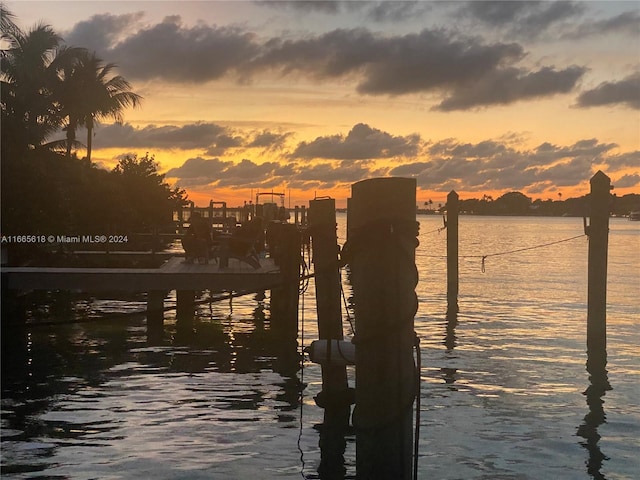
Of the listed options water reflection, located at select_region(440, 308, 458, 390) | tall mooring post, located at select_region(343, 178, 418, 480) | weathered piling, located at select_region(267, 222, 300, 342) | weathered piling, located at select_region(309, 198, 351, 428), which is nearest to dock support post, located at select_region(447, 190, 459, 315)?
water reflection, located at select_region(440, 308, 458, 390)

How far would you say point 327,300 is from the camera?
11.8m

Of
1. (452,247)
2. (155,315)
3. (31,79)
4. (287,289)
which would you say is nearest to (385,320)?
(287,289)

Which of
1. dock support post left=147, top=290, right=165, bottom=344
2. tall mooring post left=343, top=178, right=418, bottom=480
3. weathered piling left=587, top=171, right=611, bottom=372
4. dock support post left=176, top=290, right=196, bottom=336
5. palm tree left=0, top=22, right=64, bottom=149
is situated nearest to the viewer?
tall mooring post left=343, top=178, right=418, bottom=480

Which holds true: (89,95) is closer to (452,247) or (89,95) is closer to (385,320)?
(452,247)

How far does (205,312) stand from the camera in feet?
86.2

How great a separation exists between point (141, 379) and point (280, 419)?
3953mm

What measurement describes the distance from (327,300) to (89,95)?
4440cm

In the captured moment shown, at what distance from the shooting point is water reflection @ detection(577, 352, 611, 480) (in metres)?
10.8

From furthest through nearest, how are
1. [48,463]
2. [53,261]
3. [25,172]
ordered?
[53,261] → [25,172] → [48,463]

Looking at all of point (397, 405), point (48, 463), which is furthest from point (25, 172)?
point (397, 405)

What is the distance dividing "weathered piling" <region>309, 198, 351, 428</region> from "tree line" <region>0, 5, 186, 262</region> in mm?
19233

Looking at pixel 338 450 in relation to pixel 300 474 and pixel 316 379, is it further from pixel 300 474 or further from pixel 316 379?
pixel 316 379

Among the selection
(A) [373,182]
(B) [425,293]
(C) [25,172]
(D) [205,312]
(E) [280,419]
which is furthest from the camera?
(B) [425,293]

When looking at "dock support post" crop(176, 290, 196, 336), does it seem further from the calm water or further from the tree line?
the tree line
